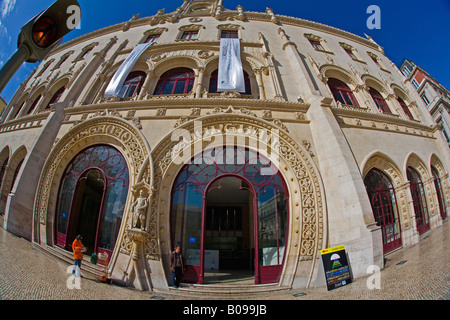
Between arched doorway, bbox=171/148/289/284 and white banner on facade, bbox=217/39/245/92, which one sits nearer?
arched doorway, bbox=171/148/289/284

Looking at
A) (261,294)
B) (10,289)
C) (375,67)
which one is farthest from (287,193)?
(375,67)

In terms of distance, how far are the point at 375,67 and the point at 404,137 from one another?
25.5 ft

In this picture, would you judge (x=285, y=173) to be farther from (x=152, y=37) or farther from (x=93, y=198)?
(x=152, y=37)

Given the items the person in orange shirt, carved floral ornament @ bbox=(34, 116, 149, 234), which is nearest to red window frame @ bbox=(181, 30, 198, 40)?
carved floral ornament @ bbox=(34, 116, 149, 234)

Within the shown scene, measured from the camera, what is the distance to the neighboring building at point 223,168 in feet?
19.8

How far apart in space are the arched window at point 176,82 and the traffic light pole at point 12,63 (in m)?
7.07

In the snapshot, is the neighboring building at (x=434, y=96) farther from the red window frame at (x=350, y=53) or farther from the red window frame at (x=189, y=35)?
the red window frame at (x=189, y=35)

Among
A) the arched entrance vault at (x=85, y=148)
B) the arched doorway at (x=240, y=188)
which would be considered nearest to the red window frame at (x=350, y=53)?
the arched doorway at (x=240, y=188)

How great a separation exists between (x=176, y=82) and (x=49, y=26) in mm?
7840

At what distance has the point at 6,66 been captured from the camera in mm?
2807

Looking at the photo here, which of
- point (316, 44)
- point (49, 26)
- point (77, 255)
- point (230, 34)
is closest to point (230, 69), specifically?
point (230, 34)

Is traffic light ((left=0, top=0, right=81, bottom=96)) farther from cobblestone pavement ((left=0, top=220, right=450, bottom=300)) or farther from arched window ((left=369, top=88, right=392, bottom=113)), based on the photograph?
arched window ((left=369, top=88, right=392, bottom=113))

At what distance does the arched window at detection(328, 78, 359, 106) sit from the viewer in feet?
34.2

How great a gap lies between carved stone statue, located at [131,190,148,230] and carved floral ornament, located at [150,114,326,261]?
1.20 ft
